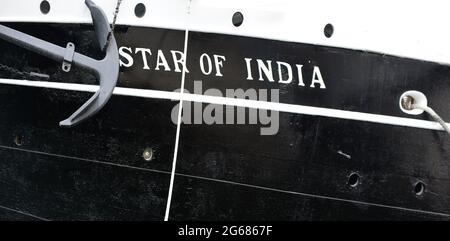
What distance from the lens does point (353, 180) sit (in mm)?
4840

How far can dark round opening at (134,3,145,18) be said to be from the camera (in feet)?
15.3

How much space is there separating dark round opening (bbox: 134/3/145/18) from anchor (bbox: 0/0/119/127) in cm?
23

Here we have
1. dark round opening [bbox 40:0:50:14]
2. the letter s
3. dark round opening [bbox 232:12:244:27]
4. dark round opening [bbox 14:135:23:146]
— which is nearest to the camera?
dark round opening [bbox 232:12:244:27]

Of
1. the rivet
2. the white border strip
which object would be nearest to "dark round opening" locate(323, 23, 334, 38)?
the white border strip

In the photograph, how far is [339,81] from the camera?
4.70 metres

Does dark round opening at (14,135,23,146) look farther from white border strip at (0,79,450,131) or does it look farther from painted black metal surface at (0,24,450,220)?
white border strip at (0,79,450,131)

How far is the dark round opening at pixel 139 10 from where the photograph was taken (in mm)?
4664

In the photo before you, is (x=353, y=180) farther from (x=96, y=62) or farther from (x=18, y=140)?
(x=18, y=140)

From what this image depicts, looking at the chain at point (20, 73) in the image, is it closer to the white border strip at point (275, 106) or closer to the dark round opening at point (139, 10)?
the white border strip at point (275, 106)

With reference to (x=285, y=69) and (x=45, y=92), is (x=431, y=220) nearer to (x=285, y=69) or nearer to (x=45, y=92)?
(x=285, y=69)

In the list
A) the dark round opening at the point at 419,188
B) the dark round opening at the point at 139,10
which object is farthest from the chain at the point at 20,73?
the dark round opening at the point at 419,188

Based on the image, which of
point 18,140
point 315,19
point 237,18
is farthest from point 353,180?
point 18,140
